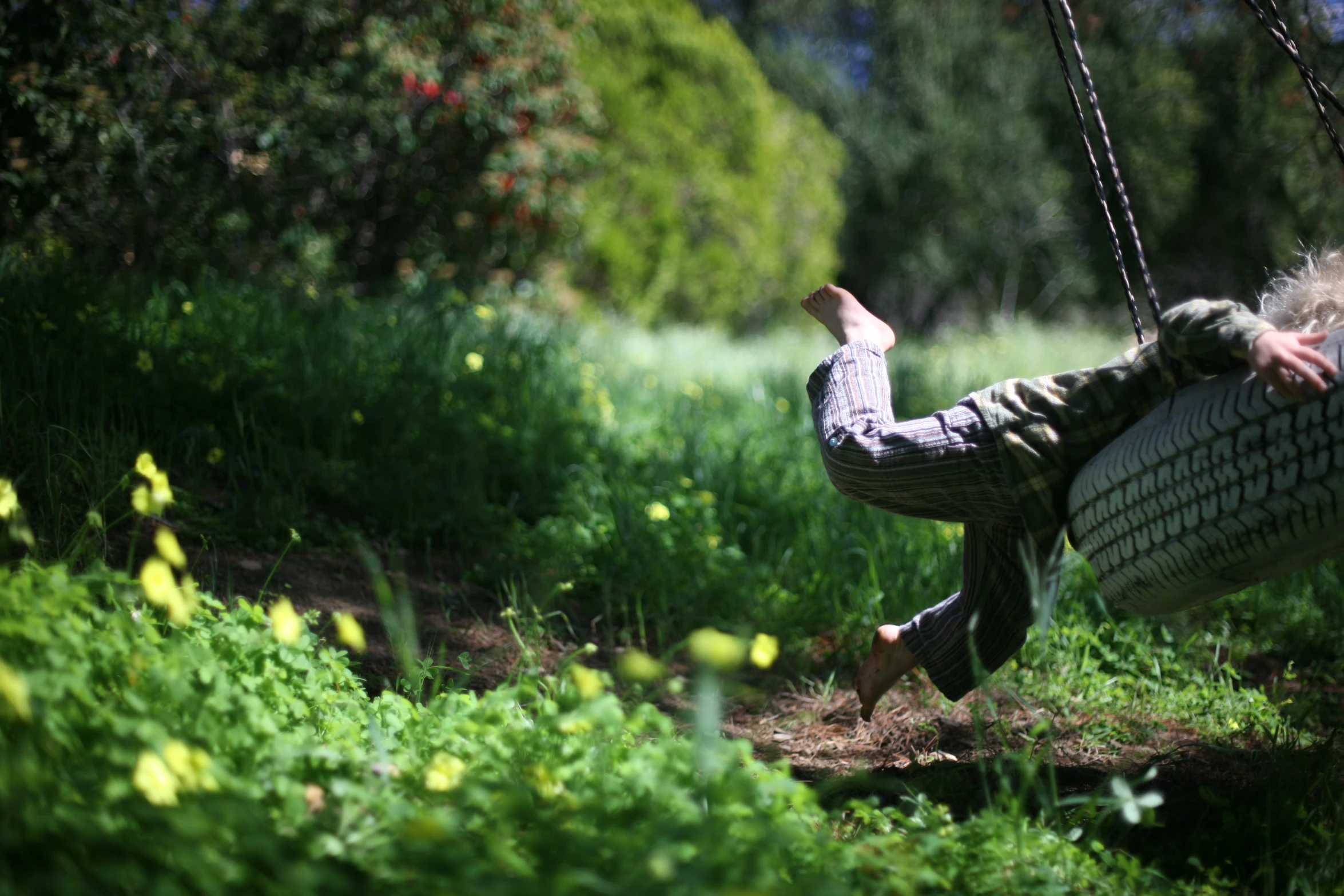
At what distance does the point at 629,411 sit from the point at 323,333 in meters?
1.48

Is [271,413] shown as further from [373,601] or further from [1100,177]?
[1100,177]

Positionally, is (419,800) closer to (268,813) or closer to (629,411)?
(268,813)

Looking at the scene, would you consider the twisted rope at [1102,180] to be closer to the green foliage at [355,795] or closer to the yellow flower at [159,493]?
the green foliage at [355,795]

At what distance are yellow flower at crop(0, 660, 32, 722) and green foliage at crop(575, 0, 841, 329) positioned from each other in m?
6.18

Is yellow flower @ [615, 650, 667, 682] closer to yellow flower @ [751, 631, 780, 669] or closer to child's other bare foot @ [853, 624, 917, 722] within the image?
yellow flower @ [751, 631, 780, 669]

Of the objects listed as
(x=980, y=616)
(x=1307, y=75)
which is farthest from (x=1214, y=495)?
(x=1307, y=75)

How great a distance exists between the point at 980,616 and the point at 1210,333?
0.80 meters

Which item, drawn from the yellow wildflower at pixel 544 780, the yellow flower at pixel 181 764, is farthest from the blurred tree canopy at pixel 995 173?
the yellow flower at pixel 181 764

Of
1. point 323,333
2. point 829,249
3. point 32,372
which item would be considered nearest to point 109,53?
point 323,333

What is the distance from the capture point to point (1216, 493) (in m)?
1.58

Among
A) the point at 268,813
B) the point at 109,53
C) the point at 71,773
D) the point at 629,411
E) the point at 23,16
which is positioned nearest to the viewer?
the point at 71,773

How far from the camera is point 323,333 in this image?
3.77m

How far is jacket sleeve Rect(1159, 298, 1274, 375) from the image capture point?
1599mm

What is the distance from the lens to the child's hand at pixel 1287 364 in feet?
4.85
